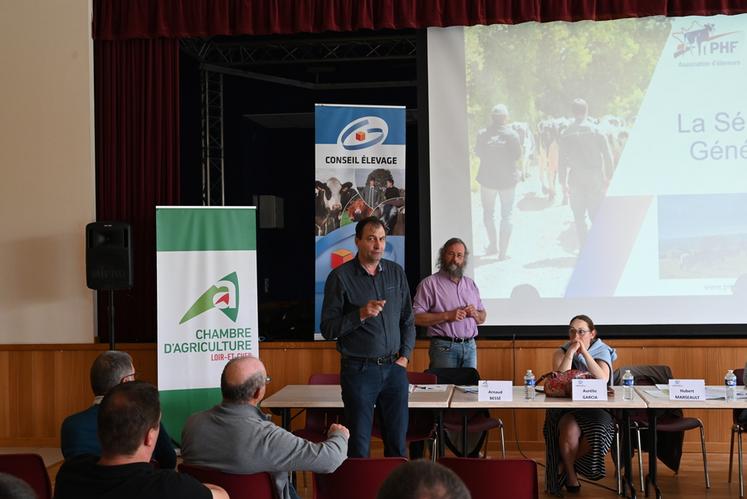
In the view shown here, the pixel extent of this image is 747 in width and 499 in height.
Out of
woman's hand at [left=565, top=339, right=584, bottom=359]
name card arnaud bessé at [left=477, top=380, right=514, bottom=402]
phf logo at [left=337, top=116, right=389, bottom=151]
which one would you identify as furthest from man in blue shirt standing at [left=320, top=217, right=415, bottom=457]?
phf logo at [left=337, top=116, right=389, bottom=151]

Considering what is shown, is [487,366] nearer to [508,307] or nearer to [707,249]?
[508,307]

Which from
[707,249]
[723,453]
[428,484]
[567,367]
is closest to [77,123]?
[567,367]

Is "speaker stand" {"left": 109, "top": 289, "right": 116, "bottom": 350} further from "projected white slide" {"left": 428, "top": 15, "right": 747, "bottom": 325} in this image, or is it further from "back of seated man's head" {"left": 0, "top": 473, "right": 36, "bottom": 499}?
"back of seated man's head" {"left": 0, "top": 473, "right": 36, "bottom": 499}

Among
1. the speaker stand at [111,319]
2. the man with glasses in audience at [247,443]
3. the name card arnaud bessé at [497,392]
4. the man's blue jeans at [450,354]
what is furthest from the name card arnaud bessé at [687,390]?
the speaker stand at [111,319]

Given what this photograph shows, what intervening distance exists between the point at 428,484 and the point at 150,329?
21.8ft

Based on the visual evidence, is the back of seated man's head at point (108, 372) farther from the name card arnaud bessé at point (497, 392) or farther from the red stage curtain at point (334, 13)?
the red stage curtain at point (334, 13)

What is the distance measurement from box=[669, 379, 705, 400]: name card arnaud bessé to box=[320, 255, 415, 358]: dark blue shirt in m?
1.54

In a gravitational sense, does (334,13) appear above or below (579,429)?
above

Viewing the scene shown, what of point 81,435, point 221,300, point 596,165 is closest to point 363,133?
point 221,300

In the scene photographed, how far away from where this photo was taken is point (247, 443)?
3.31 meters

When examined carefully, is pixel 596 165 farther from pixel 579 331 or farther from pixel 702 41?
pixel 579 331

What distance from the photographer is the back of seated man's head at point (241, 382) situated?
343 centimetres

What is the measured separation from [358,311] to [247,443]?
1.59 meters

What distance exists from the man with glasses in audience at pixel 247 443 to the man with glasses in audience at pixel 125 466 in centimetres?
72
